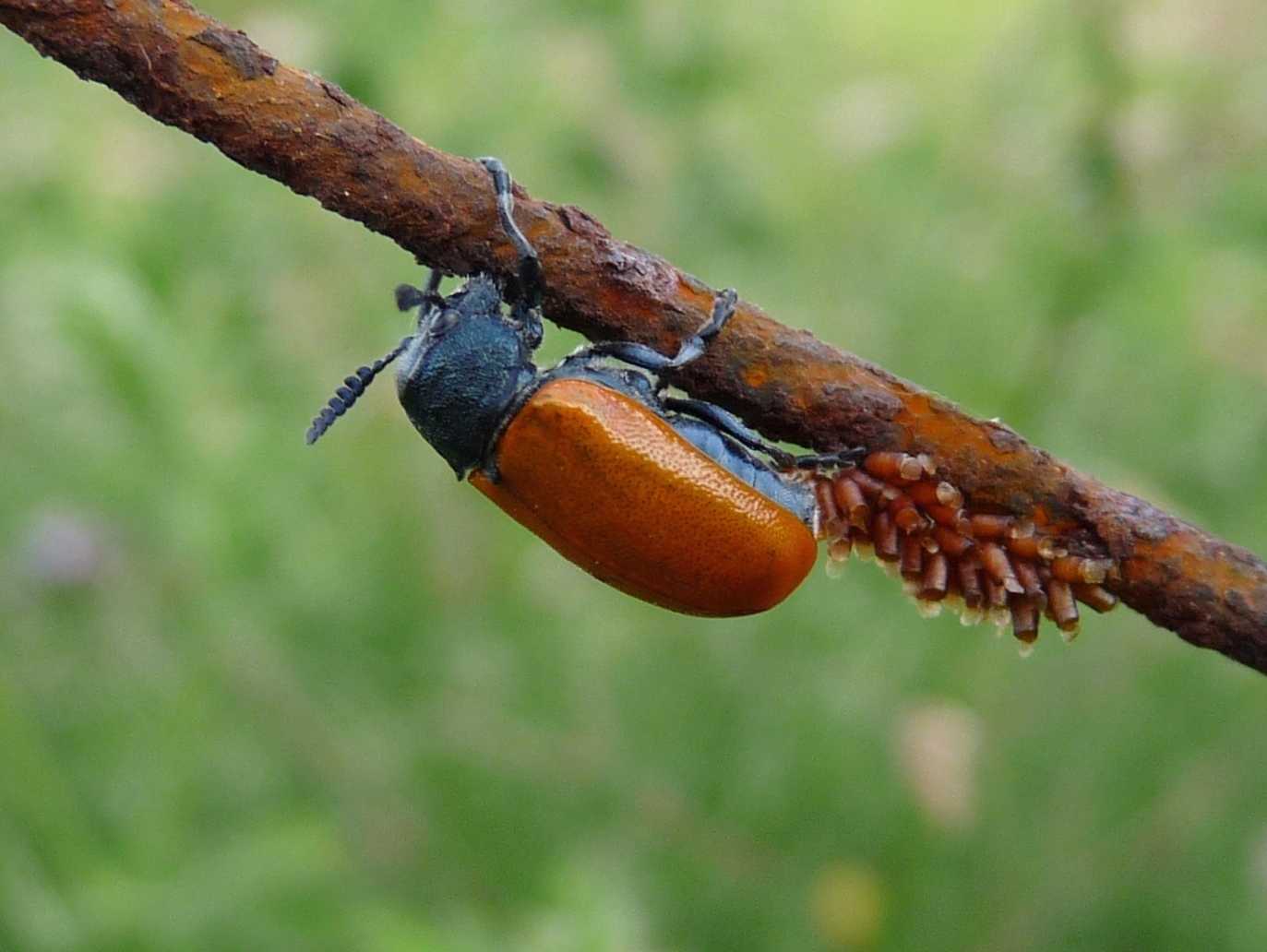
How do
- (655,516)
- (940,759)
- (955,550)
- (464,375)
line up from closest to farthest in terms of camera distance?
(955,550)
(655,516)
(464,375)
(940,759)

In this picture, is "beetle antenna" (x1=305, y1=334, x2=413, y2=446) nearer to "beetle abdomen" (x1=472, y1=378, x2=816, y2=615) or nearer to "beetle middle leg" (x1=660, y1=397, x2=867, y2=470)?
"beetle abdomen" (x1=472, y1=378, x2=816, y2=615)

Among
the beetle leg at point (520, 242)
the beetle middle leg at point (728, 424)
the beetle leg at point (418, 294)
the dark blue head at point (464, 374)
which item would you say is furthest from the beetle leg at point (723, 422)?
the beetle leg at point (520, 242)

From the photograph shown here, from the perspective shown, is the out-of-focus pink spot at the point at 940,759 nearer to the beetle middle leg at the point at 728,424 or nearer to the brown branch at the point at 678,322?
the beetle middle leg at the point at 728,424

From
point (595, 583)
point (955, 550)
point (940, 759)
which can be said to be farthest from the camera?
point (595, 583)

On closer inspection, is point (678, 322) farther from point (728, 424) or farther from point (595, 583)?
point (595, 583)

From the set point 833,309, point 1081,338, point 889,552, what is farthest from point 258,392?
point 889,552

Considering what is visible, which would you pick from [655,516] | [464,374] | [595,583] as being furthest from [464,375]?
[595,583]

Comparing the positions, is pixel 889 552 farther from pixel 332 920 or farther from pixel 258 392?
pixel 258 392
